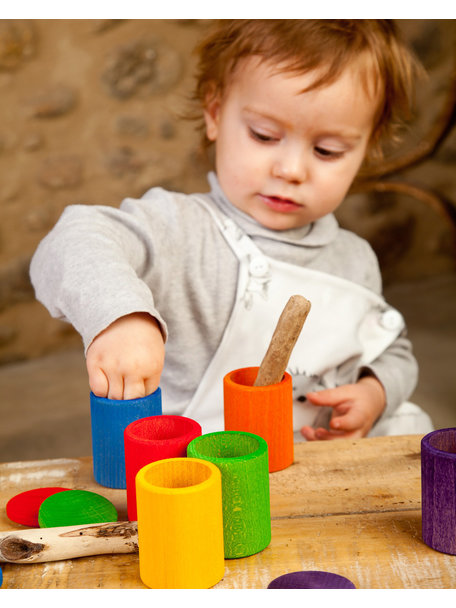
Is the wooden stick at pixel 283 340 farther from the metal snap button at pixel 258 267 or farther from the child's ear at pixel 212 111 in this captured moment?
the child's ear at pixel 212 111

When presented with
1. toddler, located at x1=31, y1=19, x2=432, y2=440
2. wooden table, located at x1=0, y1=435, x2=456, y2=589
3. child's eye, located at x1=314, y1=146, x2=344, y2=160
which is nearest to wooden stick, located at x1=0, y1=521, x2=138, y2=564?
wooden table, located at x1=0, y1=435, x2=456, y2=589

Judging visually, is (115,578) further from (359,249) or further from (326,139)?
(359,249)

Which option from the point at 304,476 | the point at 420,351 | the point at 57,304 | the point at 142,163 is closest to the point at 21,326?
the point at 142,163

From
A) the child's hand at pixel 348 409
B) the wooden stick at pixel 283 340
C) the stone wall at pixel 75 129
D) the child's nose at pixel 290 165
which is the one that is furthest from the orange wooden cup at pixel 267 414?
the stone wall at pixel 75 129

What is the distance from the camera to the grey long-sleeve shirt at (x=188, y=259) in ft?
2.94

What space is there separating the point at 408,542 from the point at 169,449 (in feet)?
0.75

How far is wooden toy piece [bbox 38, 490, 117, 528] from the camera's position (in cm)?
65

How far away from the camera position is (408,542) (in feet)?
2.06

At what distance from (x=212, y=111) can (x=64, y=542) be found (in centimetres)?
83

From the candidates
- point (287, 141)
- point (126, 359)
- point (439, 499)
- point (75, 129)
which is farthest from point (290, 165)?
point (75, 129)

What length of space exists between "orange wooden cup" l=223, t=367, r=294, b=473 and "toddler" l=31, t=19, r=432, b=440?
284 millimetres

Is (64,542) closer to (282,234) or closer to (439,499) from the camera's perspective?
(439,499)

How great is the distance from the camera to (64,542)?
601 mm

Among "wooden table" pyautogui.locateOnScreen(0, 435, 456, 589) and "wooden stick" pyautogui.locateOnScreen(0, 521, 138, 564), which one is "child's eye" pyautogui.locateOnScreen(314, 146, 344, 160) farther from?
"wooden stick" pyautogui.locateOnScreen(0, 521, 138, 564)
